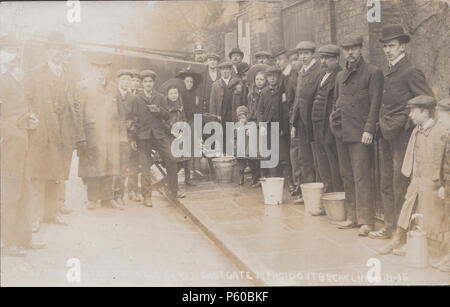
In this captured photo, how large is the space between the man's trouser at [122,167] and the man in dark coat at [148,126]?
0.19 m

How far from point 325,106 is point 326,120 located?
18cm

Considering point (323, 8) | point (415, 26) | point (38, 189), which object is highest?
point (323, 8)

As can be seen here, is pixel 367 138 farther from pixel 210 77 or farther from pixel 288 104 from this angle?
pixel 210 77

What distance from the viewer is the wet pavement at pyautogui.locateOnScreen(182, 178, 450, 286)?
4.20 meters

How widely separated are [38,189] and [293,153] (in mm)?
3600

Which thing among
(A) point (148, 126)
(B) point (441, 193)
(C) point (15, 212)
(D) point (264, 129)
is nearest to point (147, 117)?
(A) point (148, 126)

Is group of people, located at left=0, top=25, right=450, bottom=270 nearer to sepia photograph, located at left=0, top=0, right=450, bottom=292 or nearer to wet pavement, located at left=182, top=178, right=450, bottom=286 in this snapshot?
sepia photograph, located at left=0, top=0, right=450, bottom=292

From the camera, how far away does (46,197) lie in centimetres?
596

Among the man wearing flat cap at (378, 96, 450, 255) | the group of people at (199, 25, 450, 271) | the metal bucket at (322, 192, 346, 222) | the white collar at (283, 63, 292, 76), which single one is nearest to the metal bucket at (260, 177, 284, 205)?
the group of people at (199, 25, 450, 271)

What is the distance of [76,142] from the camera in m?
6.21

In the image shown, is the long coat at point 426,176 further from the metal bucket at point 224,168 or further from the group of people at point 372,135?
the metal bucket at point 224,168

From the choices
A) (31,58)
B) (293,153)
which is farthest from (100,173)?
(293,153)

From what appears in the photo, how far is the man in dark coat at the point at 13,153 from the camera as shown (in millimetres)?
4625
